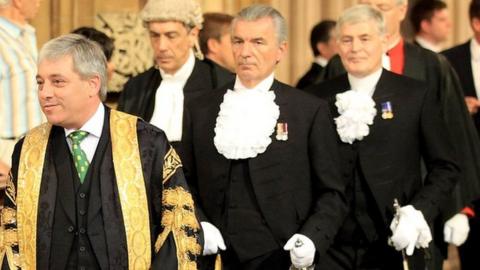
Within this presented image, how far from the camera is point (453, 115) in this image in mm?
5996

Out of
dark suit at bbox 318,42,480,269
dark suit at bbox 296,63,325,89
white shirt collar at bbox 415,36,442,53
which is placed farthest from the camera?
white shirt collar at bbox 415,36,442,53

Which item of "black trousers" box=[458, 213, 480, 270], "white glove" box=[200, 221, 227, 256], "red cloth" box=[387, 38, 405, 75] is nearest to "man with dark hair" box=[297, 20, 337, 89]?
"black trousers" box=[458, 213, 480, 270]

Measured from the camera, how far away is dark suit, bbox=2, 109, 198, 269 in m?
4.37

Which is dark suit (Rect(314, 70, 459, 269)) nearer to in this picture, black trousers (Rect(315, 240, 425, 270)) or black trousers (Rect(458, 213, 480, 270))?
black trousers (Rect(315, 240, 425, 270))

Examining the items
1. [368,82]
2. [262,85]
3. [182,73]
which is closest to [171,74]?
[182,73]

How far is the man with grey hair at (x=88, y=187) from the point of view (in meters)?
4.38

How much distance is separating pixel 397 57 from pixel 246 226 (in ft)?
4.59

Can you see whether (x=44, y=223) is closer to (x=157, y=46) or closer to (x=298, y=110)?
(x=298, y=110)

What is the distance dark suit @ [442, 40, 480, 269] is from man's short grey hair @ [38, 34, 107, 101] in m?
3.31

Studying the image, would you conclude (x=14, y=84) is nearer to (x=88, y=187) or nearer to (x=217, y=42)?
(x=88, y=187)

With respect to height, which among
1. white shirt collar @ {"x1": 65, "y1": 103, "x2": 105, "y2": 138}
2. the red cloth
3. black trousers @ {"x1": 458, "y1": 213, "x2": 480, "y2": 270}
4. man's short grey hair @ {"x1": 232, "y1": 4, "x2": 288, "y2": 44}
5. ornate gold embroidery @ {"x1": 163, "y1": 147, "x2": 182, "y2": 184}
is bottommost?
black trousers @ {"x1": 458, "y1": 213, "x2": 480, "y2": 270}

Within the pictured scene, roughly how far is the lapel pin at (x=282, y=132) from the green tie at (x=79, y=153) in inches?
39.2

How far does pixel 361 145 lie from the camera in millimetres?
5508

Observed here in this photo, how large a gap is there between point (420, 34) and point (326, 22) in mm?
975
